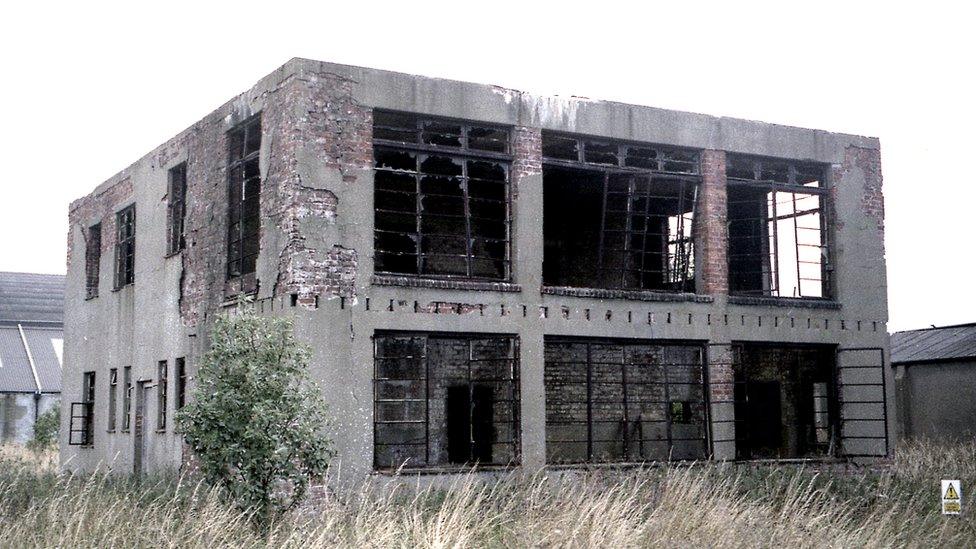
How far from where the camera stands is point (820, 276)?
20141 millimetres

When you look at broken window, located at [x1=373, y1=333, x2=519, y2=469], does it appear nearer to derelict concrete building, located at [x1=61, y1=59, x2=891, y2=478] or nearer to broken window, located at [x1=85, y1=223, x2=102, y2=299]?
derelict concrete building, located at [x1=61, y1=59, x2=891, y2=478]

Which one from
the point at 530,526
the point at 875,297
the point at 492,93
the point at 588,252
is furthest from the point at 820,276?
the point at 530,526

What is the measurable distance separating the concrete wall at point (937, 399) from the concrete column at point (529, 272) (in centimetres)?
1440

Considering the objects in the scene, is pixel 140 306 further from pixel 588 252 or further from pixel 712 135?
pixel 712 135

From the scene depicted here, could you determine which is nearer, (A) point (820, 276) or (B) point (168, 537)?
(B) point (168, 537)

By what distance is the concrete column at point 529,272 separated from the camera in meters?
17.0

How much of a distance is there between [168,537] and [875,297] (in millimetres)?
14504

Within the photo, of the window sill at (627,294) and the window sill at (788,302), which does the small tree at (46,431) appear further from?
the window sill at (788,302)

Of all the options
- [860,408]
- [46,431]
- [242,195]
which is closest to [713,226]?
[860,408]

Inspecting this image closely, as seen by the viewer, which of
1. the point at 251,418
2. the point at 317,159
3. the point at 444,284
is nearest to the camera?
the point at 251,418

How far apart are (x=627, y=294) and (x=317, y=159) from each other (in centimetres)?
560

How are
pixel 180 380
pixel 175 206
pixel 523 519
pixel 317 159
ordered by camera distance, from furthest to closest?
1. pixel 175 206
2. pixel 180 380
3. pixel 317 159
4. pixel 523 519

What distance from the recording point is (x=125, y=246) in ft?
74.0

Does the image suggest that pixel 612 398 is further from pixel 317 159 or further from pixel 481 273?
pixel 317 159
